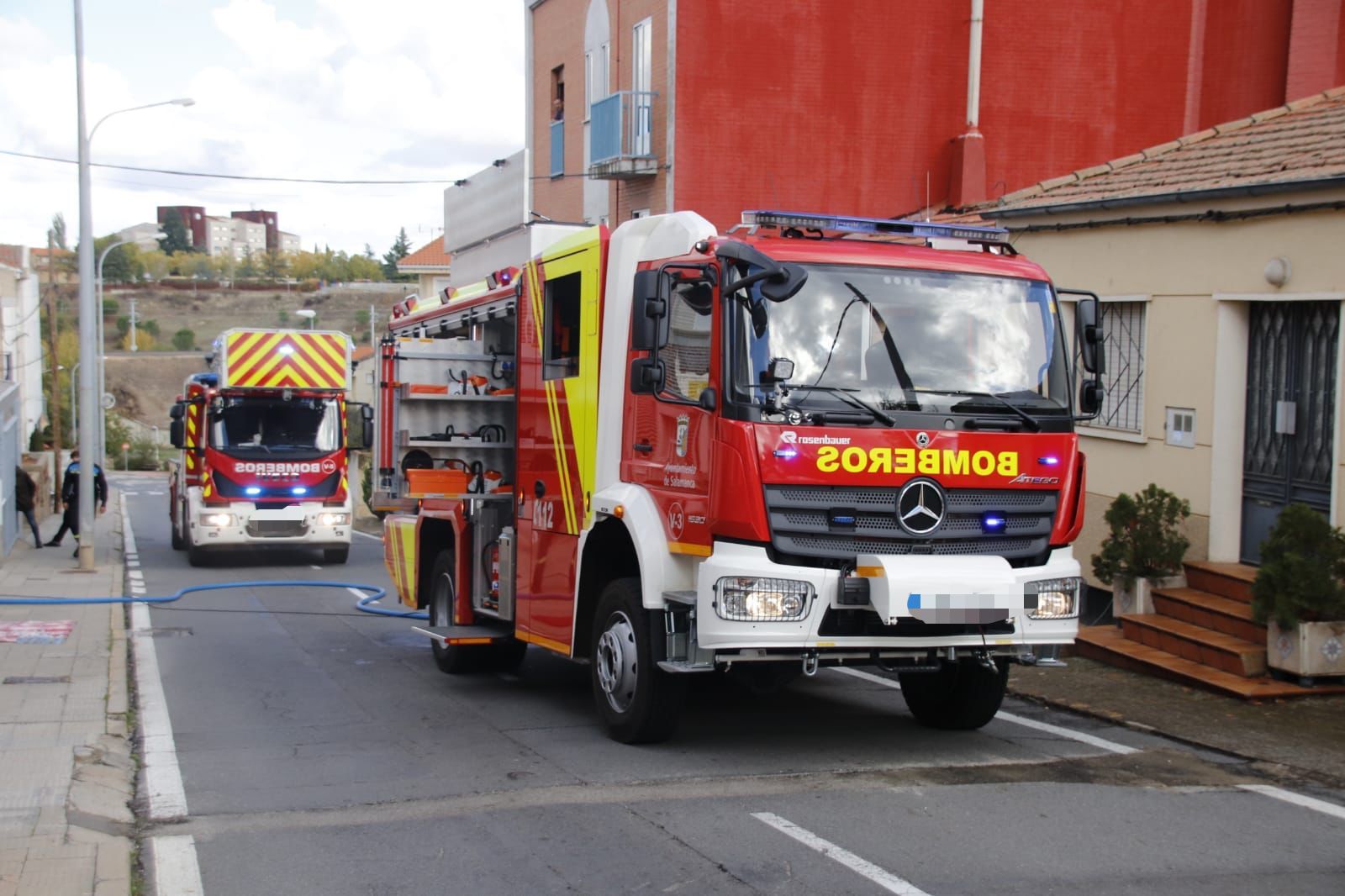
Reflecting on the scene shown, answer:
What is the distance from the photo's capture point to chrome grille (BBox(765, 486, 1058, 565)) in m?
7.39

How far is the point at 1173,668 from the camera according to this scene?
34.6ft

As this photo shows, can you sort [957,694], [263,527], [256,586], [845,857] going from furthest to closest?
1. [263,527]
2. [256,586]
3. [957,694]
4. [845,857]

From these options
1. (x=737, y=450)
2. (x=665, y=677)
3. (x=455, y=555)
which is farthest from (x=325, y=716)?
(x=737, y=450)

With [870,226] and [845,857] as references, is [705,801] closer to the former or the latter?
[845,857]

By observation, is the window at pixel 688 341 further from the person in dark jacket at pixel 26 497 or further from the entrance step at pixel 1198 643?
the person in dark jacket at pixel 26 497

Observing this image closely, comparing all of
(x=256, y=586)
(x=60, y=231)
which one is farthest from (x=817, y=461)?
(x=60, y=231)

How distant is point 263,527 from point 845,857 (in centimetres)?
1630

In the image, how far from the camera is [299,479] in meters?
21.2

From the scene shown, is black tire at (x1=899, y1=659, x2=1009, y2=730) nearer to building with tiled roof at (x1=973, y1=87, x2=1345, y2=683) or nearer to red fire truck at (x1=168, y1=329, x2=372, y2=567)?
building with tiled roof at (x1=973, y1=87, x2=1345, y2=683)

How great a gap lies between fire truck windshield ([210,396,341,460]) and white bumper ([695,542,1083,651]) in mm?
14730

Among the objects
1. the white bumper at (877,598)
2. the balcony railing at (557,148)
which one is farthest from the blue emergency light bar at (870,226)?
the balcony railing at (557,148)

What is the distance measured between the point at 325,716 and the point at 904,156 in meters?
16.2

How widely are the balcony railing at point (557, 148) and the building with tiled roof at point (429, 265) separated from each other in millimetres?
36311

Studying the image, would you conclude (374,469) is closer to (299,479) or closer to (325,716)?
(325,716)
